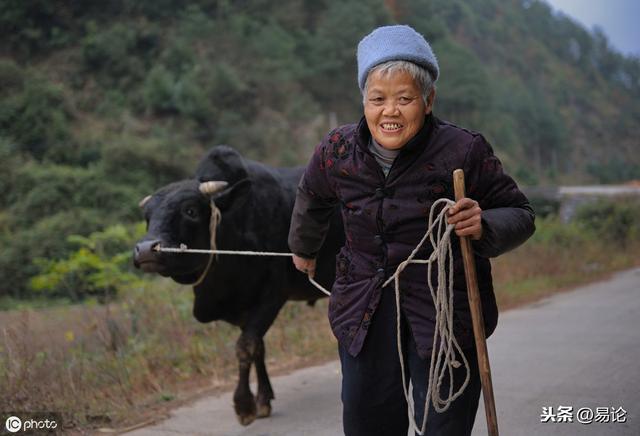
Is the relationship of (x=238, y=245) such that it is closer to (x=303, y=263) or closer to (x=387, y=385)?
(x=303, y=263)

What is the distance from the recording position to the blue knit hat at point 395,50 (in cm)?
291

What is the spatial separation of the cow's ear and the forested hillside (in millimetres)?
11485

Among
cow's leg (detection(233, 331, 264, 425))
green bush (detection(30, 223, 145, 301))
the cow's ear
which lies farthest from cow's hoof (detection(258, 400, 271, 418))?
green bush (detection(30, 223, 145, 301))

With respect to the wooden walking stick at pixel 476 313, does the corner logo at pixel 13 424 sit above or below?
below

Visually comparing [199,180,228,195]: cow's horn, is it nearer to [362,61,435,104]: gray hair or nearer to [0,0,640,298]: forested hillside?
[362,61,435,104]: gray hair

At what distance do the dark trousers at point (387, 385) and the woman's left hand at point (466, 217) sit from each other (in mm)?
420

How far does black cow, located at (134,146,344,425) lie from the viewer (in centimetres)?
551

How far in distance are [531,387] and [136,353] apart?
3.69 meters

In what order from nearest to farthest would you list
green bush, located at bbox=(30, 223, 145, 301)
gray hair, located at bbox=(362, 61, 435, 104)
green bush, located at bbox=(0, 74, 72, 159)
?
gray hair, located at bbox=(362, 61, 435, 104)
green bush, located at bbox=(30, 223, 145, 301)
green bush, located at bbox=(0, 74, 72, 159)

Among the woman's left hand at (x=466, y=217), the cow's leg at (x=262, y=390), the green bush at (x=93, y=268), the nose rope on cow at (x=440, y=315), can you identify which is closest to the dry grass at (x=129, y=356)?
the cow's leg at (x=262, y=390)

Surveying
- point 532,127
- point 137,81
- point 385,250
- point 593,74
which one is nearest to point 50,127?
point 137,81

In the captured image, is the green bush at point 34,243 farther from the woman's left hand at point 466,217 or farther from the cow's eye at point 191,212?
the woman's left hand at point 466,217

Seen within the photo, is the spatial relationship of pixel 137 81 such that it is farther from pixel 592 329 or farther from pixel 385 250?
pixel 385 250

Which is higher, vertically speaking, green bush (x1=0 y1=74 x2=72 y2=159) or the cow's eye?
green bush (x1=0 y1=74 x2=72 y2=159)
